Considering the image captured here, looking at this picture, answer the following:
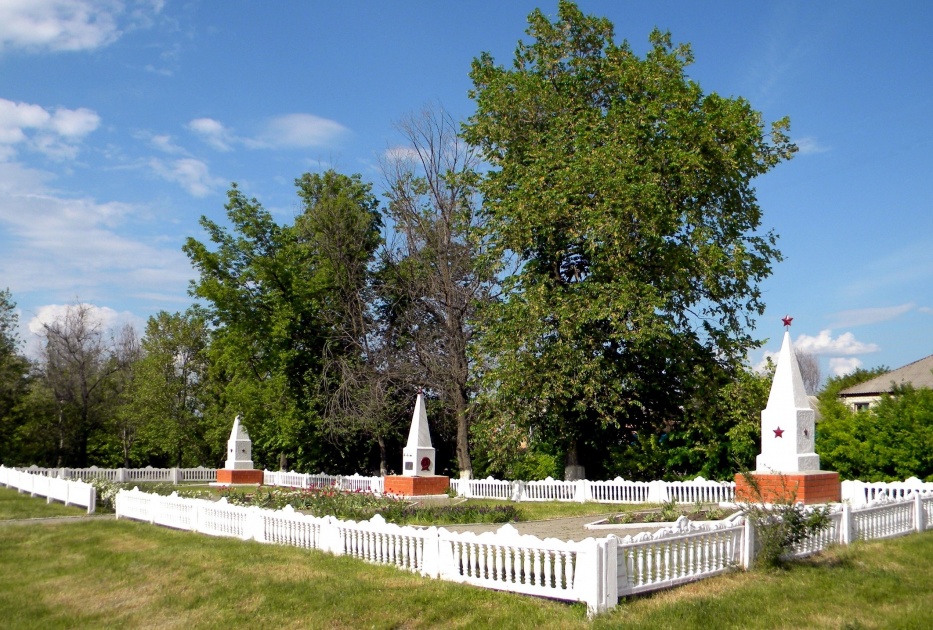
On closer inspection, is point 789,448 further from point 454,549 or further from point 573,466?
point 573,466

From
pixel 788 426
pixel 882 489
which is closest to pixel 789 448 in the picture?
pixel 788 426

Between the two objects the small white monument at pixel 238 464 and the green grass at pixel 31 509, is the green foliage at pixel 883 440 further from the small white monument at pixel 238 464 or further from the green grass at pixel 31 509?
the small white monument at pixel 238 464

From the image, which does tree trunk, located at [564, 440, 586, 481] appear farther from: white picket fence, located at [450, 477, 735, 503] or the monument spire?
the monument spire

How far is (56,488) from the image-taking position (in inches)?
885

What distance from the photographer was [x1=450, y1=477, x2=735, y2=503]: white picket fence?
18.5 meters

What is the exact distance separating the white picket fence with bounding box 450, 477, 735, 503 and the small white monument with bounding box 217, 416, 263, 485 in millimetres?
11403

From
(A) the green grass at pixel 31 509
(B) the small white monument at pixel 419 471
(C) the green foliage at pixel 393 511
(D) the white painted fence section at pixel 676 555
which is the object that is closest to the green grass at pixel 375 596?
(D) the white painted fence section at pixel 676 555

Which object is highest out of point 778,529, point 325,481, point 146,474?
point 778,529

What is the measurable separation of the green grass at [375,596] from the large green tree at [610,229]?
33.0ft

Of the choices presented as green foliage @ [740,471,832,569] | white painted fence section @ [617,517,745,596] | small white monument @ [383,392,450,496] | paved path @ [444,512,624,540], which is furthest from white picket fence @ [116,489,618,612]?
small white monument @ [383,392,450,496]

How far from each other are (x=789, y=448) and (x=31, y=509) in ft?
61.7

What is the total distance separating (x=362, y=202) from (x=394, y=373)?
1023cm

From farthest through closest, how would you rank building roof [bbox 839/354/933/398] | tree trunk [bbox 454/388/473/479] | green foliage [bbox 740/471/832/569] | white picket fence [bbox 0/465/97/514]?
building roof [bbox 839/354/933/398] → tree trunk [bbox 454/388/473/479] → white picket fence [bbox 0/465/97/514] → green foliage [bbox 740/471/832/569]

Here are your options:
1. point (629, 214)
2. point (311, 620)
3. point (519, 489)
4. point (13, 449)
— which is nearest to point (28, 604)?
point (311, 620)
